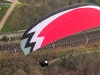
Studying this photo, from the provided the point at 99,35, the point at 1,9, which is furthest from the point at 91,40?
the point at 1,9

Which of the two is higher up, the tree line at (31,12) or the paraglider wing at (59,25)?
the paraglider wing at (59,25)

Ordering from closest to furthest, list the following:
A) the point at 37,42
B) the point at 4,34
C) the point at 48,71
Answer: the point at 37,42, the point at 48,71, the point at 4,34

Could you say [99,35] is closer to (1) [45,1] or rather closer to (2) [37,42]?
(1) [45,1]

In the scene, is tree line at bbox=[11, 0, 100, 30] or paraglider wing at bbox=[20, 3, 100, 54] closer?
paraglider wing at bbox=[20, 3, 100, 54]

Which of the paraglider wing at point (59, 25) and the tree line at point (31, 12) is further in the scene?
the tree line at point (31, 12)

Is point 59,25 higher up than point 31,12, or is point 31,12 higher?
point 59,25

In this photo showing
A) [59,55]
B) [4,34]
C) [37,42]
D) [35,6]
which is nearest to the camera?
[37,42]

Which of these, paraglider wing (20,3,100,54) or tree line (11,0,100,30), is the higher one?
paraglider wing (20,3,100,54)

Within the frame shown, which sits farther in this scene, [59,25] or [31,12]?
[31,12]
